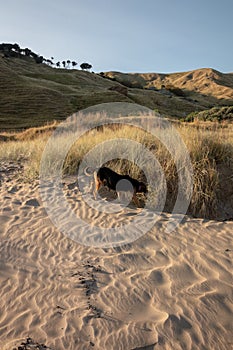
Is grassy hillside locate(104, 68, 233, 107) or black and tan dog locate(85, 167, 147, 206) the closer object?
black and tan dog locate(85, 167, 147, 206)

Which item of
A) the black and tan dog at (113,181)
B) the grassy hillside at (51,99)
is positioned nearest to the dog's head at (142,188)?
the black and tan dog at (113,181)

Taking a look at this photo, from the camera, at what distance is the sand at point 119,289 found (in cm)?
273

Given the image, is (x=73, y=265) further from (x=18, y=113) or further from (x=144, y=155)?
(x=18, y=113)

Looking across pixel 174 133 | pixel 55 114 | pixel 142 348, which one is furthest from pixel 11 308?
pixel 55 114

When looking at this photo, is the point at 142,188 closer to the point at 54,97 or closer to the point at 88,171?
the point at 88,171

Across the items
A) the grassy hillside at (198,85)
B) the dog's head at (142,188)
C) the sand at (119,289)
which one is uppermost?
the grassy hillside at (198,85)

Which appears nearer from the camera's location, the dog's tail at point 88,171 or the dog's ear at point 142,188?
the dog's ear at point 142,188

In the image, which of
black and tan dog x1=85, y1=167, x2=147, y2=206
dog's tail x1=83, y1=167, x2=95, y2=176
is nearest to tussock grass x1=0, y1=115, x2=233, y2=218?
dog's tail x1=83, y1=167, x2=95, y2=176

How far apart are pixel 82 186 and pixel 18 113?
100ft

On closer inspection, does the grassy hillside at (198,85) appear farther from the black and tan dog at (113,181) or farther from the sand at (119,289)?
the sand at (119,289)

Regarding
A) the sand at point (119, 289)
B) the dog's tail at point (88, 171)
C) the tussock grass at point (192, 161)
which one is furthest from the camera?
the dog's tail at point (88, 171)

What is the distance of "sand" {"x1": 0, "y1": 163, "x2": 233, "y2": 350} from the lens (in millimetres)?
2729

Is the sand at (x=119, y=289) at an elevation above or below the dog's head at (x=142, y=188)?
below

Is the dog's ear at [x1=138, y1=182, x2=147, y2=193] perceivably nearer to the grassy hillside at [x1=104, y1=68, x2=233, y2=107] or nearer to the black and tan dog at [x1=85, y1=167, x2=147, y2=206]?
the black and tan dog at [x1=85, y1=167, x2=147, y2=206]
